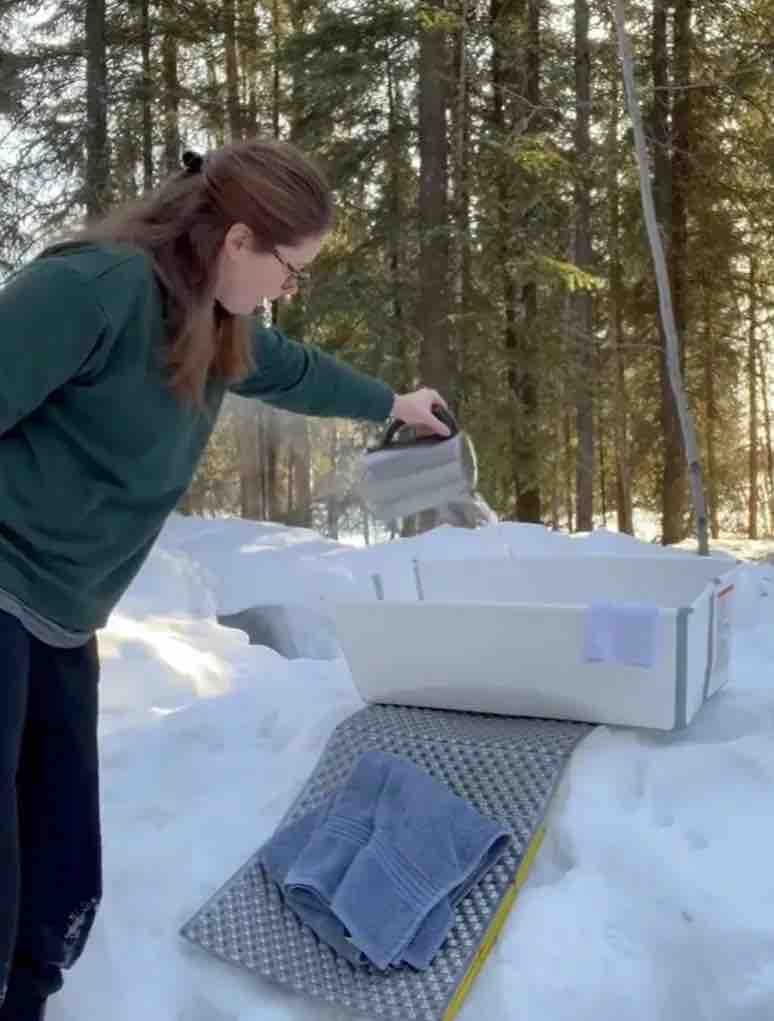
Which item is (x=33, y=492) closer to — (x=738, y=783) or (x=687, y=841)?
(x=687, y=841)

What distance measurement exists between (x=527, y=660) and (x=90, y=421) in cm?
157

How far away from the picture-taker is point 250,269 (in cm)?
143

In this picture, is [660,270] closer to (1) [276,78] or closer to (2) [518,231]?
(2) [518,231]

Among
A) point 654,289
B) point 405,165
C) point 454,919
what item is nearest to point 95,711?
point 454,919

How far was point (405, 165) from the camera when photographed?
32.6 feet

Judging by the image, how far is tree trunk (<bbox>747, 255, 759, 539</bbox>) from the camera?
37.0 feet

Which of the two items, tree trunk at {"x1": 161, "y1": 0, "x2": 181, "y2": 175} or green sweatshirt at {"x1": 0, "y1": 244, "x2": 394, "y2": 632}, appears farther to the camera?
tree trunk at {"x1": 161, "y1": 0, "x2": 181, "y2": 175}

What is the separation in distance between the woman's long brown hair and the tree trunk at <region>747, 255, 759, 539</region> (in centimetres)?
1059

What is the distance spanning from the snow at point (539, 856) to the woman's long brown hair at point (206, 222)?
3.96ft

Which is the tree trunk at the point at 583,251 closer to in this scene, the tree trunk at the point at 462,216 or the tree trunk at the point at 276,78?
the tree trunk at the point at 462,216

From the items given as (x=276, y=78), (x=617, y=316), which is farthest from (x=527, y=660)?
(x=276, y=78)

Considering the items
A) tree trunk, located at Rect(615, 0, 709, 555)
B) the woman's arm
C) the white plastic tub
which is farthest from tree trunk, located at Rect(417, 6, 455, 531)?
the woman's arm

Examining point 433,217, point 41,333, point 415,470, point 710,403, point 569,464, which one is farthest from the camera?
point 569,464

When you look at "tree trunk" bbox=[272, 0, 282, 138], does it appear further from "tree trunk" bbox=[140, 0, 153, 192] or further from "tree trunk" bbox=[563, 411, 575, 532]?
"tree trunk" bbox=[563, 411, 575, 532]
